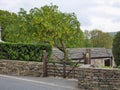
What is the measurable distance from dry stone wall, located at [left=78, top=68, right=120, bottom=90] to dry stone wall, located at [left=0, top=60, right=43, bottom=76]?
202 inches

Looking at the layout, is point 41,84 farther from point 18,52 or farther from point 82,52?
point 82,52

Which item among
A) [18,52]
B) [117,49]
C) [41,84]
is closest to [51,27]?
[18,52]

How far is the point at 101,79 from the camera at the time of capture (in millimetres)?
15828

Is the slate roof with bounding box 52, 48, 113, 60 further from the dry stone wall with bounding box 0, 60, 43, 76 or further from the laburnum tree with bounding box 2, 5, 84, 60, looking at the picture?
the dry stone wall with bounding box 0, 60, 43, 76

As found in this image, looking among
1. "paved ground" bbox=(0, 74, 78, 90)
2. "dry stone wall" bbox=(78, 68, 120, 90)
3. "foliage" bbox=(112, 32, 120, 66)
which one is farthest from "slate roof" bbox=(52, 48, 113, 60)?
"dry stone wall" bbox=(78, 68, 120, 90)

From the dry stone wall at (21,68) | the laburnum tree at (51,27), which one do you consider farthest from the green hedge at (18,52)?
the laburnum tree at (51,27)

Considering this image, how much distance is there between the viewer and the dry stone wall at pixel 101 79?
1573 cm

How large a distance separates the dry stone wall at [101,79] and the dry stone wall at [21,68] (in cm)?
513

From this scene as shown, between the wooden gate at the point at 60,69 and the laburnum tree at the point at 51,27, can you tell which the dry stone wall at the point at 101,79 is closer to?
the wooden gate at the point at 60,69

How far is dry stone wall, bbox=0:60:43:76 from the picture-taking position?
67.7ft

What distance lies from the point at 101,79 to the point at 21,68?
683 cm

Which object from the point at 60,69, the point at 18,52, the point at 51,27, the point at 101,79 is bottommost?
the point at 101,79

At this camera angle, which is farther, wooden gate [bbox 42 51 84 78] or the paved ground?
wooden gate [bbox 42 51 84 78]

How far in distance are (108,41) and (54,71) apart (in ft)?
193
